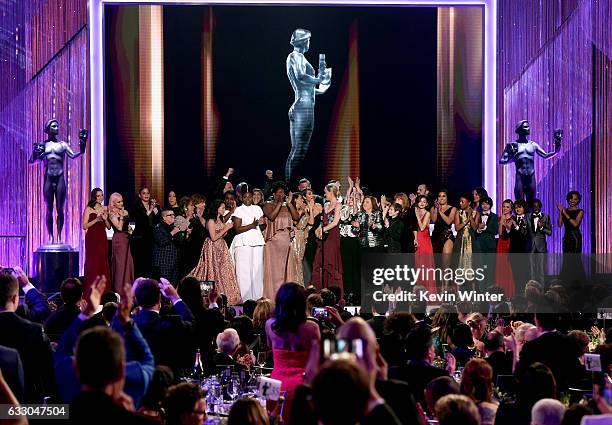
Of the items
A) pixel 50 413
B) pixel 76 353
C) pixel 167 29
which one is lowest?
pixel 50 413

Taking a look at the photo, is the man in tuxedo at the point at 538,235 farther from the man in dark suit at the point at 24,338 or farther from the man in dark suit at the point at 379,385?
the man in dark suit at the point at 379,385

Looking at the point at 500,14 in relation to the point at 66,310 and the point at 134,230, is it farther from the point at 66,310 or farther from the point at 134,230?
the point at 66,310

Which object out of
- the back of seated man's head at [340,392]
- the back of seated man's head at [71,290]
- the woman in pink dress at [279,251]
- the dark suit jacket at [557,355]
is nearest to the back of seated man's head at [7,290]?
the back of seated man's head at [71,290]

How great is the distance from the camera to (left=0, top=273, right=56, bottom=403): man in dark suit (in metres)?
3.94

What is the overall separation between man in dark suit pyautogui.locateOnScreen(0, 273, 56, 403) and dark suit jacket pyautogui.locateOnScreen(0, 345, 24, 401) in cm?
48

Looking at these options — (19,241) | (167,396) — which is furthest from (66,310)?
(19,241)

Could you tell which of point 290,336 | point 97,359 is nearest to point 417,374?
point 290,336

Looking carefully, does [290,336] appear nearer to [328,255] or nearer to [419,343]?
[419,343]

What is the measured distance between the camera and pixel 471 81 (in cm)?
1475

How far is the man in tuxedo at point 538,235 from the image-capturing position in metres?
11.6

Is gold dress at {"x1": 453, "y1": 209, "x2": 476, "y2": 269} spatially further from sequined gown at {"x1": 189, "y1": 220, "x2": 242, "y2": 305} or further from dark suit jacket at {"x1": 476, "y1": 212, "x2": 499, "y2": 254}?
sequined gown at {"x1": 189, "y1": 220, "x2": 242, "y2": 305}

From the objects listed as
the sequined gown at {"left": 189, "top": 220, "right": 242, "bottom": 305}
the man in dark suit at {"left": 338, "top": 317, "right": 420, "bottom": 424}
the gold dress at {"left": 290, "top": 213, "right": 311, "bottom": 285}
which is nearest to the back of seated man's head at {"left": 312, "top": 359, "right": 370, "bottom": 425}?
the man in dark suit at {"left": 338, "top": 317, "right": 420, "bottom": 424}

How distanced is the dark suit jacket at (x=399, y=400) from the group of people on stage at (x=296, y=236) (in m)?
8.49

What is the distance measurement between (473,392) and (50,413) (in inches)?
65.7
